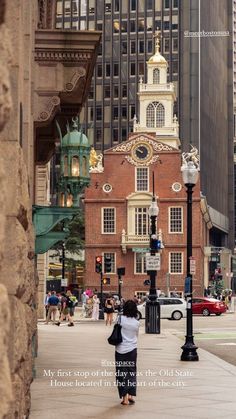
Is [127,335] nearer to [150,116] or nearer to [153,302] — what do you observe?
[153,302]

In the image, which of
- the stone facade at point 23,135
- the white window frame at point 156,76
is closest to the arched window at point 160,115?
the white window frame at point 156,76

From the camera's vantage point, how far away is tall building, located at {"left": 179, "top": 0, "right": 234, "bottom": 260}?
116625mm

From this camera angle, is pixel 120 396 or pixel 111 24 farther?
pixel 111 24

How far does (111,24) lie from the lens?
12344cm

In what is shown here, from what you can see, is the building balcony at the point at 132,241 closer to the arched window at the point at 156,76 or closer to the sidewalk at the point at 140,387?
the arched window at the point at 156,76

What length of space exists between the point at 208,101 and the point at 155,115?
3659 centimetres

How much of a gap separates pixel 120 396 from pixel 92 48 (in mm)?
6682

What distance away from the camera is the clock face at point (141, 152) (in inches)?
3039

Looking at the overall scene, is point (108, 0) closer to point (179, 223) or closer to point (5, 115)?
point (179, 223)

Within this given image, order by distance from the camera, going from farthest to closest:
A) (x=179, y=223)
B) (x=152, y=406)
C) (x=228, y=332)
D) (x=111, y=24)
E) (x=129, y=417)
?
(x=111, y=24) < (x=179, y=223) < (x=228, y=332) < (x=152, y=406) < (x=129, y=417)

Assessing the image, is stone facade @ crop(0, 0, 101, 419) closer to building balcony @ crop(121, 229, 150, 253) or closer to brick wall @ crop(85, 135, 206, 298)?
building balcony @ crop(121, 229, 150, 253)

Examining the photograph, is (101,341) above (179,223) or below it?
below

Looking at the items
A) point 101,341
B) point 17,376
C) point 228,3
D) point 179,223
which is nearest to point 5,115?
point 17,376

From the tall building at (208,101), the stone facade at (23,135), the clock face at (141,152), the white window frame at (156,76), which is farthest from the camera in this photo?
the tall building at (208,101)
